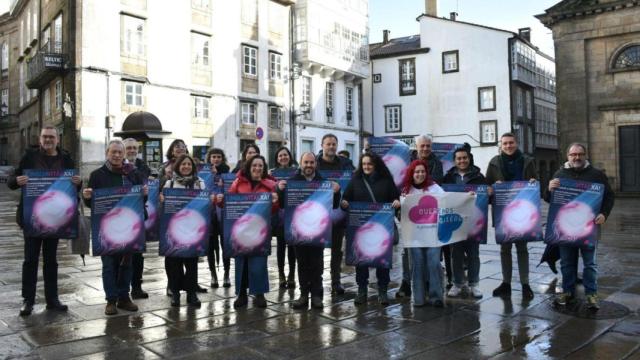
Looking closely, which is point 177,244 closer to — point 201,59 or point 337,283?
point 337,283

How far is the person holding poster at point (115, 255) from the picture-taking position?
20.1ft

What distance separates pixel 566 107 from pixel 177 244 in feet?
88.1

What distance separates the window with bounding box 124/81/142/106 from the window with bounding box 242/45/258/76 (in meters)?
7.37

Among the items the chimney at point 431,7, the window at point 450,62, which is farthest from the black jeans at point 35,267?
the chimney at point 431,7

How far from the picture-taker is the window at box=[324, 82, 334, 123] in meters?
39.1

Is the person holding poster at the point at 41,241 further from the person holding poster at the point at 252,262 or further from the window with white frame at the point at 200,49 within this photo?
the window with white frame at the point at 200,49

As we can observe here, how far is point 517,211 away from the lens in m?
6.74

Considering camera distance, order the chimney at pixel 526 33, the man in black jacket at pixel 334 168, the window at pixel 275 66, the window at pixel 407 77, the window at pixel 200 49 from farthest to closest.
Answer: the chimney at pixel 526 33 < the window at pixel 407 77 < the window at pixel 275 66 < the window at pixel 200 49 < the man in black jacket at pixel 334 168

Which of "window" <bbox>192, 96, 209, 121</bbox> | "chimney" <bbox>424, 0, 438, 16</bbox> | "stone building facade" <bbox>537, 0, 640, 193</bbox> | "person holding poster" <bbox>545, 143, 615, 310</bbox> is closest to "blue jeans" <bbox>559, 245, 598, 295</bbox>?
"person holding poster" <bbox>545, 143, 615, 310</bbox>

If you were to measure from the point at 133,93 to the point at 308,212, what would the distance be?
22.3 meters

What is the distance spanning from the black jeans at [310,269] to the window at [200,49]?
24.7 m

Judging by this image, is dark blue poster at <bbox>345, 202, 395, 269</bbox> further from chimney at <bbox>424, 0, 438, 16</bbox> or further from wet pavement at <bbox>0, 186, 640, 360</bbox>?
chimney at <bbox>424, 0, 438, 16</bbox>

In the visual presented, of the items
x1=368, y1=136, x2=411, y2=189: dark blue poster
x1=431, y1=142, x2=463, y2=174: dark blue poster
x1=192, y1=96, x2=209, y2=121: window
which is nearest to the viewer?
x1=368, y1=136, x2=411, y2=189: dark blue poster

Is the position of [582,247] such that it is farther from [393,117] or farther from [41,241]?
[393,117]
